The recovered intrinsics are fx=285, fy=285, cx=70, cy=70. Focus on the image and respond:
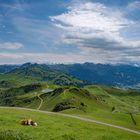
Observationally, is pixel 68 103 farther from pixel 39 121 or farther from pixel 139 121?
pixel 39 121

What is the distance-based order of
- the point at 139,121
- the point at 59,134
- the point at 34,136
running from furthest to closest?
the point at 139,121 → the point at 59,134 → the point at 34,136

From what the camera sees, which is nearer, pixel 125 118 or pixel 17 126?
pixel 17 126

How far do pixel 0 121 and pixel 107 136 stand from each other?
18.2 metres

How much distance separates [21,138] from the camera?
1513 inches

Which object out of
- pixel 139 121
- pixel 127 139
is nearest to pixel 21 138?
pixel 127 139

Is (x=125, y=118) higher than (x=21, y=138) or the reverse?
the reverse

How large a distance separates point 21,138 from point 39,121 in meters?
15.4

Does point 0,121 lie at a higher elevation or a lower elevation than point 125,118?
higher

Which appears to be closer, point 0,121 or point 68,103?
point 0,121

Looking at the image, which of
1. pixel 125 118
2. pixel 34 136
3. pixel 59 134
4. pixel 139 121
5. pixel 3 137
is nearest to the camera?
pixel 3 137

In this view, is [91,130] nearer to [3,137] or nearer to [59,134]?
[59,134]

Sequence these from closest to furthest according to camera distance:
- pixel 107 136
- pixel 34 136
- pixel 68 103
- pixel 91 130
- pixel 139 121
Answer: pixel 34 136 < pixel 107 136 < pixel 91 130 < pixel 139 121 < pixel 68 103

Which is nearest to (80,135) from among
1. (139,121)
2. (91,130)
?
(91,130)

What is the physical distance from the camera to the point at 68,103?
19562 cm
